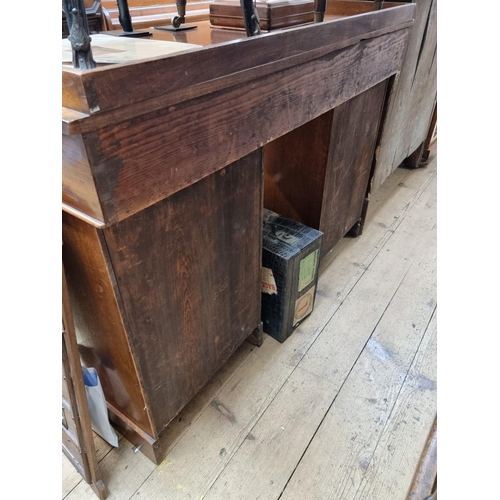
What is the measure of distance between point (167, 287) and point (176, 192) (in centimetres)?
23

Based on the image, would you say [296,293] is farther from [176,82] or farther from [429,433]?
[176,82]

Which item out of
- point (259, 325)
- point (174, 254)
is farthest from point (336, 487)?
point (174, 254)

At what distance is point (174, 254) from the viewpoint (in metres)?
0.88

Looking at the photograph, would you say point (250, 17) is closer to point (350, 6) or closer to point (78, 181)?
point (78, 181)

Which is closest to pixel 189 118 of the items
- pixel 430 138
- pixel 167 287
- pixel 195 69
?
pixel 195 69

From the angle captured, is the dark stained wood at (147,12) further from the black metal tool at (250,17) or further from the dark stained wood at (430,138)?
the dark stained wood at (430,138)

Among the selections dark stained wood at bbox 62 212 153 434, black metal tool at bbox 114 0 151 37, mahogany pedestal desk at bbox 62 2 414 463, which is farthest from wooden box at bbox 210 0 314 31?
dark stained wood at bbox 62 212 153 434

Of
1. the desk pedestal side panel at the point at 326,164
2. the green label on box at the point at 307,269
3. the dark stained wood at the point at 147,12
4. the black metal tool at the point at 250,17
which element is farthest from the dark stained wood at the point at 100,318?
the dark stained wood at the point at 147,12

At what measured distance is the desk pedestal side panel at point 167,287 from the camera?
2.55 feet

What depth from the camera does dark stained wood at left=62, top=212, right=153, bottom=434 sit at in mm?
744

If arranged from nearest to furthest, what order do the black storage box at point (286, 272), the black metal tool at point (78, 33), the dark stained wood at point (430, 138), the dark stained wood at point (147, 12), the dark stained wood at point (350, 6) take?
the black metal tool at point (78, 33) < the black storage box at point (286, 272) < the dark stained wood at point (350, 6) < the dark stained wood at point (147, 12) < the dark stained wood at point (430, 138)

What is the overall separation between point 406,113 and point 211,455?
74.3 inches

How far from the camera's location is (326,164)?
1448 millimetres

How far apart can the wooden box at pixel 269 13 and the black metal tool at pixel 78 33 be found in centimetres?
63
